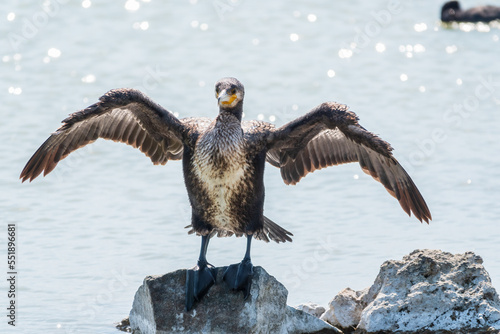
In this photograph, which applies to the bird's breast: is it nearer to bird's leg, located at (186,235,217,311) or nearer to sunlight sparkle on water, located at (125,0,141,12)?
bird's leg, located at (186,235,217,311)

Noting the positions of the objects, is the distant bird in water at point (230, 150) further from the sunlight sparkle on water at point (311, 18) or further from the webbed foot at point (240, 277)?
the sunlight sparkle on water at point (311, 18)

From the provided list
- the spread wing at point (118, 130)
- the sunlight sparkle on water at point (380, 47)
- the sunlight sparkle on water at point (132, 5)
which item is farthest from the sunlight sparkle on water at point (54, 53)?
the spread wing at point (118, 130)

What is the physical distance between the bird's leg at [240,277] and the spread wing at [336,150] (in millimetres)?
961

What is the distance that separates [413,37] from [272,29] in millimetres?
2502

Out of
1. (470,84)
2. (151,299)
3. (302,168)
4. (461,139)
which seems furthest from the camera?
(470,84)

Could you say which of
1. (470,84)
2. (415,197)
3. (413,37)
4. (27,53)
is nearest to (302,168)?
(415,197)

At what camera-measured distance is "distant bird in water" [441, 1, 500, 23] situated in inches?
749

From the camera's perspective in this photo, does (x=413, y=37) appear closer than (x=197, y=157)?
No

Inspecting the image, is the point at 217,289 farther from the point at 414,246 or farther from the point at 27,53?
the point at 27,53

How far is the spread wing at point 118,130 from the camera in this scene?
7.72 meters

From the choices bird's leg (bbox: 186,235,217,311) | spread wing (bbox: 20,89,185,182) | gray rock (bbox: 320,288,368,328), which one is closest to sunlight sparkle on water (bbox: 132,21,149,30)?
spread wing (bbox: 20,89,185,182)

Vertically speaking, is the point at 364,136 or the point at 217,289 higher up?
the point at 364,136

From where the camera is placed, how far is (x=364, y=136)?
7430 mm

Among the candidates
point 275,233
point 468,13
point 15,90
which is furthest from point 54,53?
point 275,233
